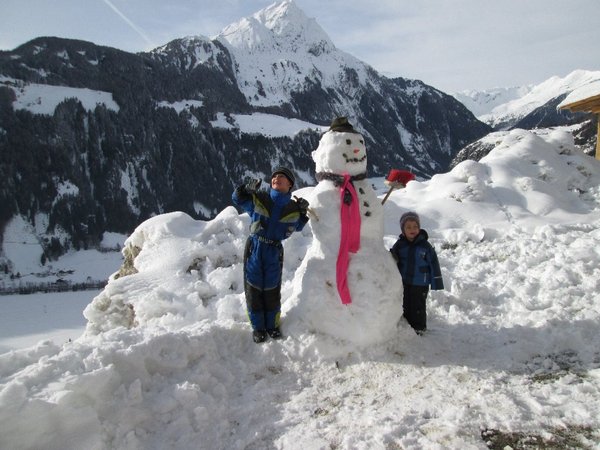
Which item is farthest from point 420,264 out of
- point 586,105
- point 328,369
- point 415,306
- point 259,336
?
point 586,105

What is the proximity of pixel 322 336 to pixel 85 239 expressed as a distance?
3675 inches

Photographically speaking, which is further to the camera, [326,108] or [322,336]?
[326,108]

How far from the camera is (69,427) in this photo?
256cm

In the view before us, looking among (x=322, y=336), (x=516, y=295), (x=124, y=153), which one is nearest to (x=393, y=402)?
(x=322, y=336)

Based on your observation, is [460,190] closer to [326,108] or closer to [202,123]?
[202,123]

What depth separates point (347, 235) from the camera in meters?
4.20

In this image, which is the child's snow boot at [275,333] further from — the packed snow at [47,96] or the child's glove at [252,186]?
the packed snow at [47,96]

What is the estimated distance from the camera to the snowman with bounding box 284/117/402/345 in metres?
3.99

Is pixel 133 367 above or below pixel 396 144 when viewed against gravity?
below

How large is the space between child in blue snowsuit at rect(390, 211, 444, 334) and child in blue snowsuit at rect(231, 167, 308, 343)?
114 centimetres

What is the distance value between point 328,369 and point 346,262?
1007 mm

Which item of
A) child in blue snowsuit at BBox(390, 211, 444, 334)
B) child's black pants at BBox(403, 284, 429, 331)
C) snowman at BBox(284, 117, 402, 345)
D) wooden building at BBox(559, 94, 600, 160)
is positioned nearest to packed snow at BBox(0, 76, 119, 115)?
wooden building at BBox(559, 94, 600, 160)

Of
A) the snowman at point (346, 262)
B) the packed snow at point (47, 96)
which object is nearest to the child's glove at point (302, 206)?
the snowman at point (346, 262)

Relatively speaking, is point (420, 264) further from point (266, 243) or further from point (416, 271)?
point (266, 243)
